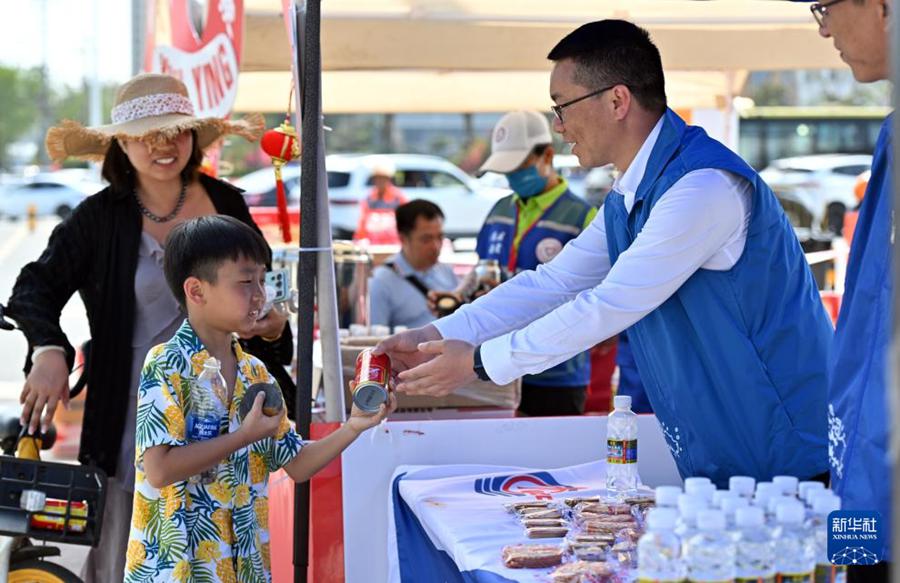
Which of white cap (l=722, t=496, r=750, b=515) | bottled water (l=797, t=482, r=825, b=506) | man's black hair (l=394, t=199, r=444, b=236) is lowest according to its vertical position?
white cap (l=722, t=496, r=750, b=515)

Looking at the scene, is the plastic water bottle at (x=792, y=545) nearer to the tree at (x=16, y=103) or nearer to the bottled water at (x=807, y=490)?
the bottled water at (x=807, y=490)

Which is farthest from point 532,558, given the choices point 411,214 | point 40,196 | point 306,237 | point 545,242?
point 40,196

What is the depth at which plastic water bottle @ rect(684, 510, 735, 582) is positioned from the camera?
179 cm

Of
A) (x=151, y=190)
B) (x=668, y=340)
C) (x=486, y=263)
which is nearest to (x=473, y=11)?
(x=486, y=263)

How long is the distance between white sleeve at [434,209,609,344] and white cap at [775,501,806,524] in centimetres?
149

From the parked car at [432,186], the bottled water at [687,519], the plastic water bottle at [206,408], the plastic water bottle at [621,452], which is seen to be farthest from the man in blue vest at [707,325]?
the parked car at [432,186]

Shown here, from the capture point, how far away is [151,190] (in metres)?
3.90

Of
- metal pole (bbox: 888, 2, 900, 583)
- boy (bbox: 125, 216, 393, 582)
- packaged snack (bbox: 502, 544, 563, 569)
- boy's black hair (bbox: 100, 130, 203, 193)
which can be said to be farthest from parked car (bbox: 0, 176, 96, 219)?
metal pole (bbox: 888, 2, 900, 583)

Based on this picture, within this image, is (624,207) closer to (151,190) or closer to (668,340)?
(668,340)

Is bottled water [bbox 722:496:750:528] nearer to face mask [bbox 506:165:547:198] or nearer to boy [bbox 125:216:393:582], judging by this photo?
boy [bbox 125:216:393:582]

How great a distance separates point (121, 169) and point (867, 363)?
8.43 feet

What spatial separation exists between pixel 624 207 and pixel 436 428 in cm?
91

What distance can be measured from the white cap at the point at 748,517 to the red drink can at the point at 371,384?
1174 mm

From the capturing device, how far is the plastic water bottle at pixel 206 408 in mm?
2857
